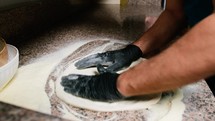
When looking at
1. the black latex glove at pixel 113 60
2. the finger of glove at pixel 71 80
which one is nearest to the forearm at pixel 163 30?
the black latex glove at pixel 113 60

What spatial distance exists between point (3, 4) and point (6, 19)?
Answer: 60mm

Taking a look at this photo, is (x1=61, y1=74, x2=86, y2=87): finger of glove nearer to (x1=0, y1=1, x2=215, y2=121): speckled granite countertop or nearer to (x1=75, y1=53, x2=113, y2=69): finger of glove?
(x1=75, y1=53, x2=113, y2=69): finger of glove

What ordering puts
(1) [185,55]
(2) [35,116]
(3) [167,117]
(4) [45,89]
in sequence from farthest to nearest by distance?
1. (4) [45,89]
2. (3) [167,117]
3. (1) [185,55]
4. (2) [35,116]

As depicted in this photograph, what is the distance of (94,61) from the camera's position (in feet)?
3.42

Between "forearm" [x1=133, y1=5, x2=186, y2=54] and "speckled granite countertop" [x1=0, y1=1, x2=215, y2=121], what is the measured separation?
0.13m

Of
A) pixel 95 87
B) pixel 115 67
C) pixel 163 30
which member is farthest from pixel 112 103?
pixel 163 30

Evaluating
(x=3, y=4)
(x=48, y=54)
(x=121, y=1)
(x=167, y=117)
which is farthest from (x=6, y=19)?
(x=121, y=1)

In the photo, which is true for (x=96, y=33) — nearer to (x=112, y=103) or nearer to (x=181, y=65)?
(x=112, y=103)

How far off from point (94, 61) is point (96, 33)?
359mm

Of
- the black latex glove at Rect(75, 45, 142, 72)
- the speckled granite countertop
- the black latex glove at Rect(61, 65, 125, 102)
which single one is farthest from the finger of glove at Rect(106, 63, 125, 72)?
the speckled granite countertop

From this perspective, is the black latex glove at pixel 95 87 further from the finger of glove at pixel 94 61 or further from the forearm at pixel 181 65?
the finger of glove at pixel 94 61

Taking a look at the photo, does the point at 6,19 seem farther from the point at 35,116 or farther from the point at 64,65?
the point at 35,116

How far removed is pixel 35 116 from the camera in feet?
1.11

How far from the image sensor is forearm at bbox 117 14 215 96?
63cm
